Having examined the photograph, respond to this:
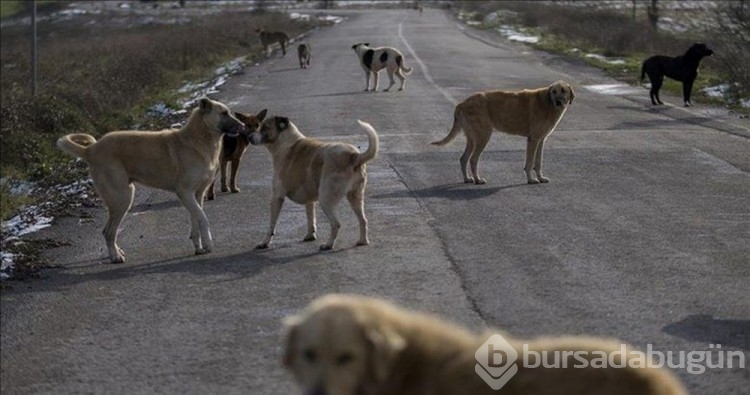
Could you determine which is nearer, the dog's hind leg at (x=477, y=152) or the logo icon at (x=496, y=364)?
the logo icon at (x=496, y=364)

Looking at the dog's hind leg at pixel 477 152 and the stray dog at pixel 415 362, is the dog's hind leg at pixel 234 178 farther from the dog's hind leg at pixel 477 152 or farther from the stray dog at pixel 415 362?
A: the stray dog at pixel 415 362

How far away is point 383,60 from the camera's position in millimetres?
28266

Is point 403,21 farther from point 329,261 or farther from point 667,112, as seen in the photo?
point 329,261

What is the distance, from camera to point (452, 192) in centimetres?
1411

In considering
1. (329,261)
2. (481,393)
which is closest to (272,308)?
(329,261)

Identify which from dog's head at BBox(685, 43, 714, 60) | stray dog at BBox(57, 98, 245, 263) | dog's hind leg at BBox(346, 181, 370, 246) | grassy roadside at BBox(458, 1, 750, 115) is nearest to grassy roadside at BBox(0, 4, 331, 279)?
stray dog at BBox(57, 98, 245, 263)

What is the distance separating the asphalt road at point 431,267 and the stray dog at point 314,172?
0.32 meters

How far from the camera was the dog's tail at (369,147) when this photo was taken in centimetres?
1023

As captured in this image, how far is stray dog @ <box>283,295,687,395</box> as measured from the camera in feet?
14.5

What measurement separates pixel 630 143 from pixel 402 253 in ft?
28.0

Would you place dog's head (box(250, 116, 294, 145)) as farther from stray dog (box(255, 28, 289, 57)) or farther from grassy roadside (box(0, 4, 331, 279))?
stray dog (box(255, 28, 289, 57))

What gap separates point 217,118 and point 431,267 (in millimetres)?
2726

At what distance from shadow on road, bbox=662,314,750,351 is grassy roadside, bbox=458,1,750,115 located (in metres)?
16.2

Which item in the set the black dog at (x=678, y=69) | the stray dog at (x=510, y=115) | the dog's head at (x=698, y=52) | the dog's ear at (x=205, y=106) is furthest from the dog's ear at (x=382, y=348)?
the dog's head at (x=698, y=52)
